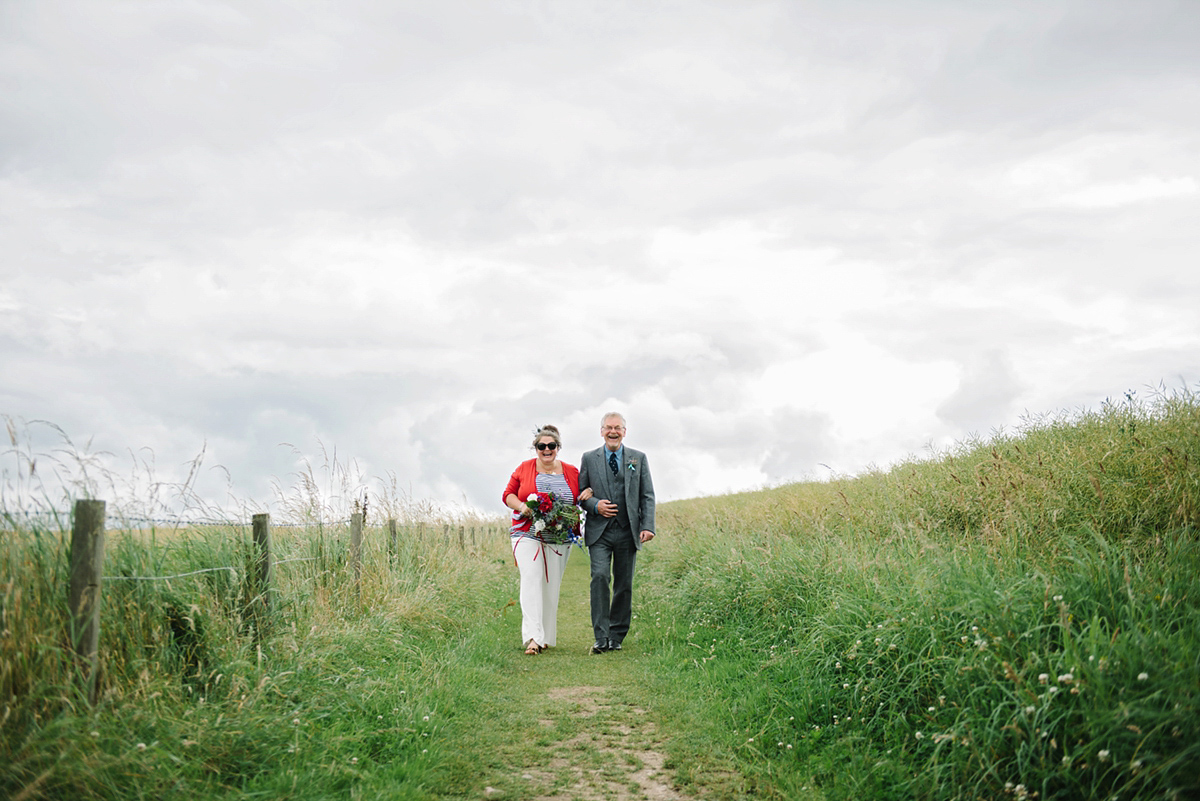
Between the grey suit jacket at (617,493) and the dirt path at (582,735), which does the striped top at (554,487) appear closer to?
the grey suit jacket at (617,493)

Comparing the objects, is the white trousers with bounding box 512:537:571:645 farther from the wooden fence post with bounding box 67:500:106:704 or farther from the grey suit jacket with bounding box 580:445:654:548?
the wooden fence post with bounding box 67:500:106:704

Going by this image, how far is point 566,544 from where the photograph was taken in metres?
8.53

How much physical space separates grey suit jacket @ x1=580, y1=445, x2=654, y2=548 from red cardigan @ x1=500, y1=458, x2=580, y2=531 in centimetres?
15

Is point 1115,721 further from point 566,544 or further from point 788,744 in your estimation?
point 566,544

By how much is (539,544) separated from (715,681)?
2811 mm

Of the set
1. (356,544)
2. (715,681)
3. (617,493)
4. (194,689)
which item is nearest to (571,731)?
(715,681)

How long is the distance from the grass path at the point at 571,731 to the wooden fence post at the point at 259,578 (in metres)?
1.78

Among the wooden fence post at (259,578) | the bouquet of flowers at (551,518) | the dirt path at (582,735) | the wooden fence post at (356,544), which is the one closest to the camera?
the dirt path at (582,735)

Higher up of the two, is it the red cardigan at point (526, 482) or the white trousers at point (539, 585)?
the red cardigan at point (526, 482)

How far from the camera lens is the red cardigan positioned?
8.49 m

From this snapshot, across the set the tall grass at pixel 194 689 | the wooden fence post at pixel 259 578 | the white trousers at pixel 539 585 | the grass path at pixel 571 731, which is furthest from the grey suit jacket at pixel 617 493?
the wooden fence post at pixel 259 578

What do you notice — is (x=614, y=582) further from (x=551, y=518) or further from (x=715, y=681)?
(x=715, y=681)

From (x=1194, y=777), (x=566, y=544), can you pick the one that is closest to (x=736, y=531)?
(x=566, y=544)

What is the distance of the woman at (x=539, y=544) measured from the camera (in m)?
8.16
